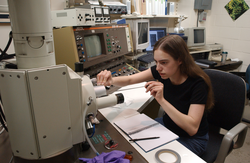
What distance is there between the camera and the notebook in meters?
0.84

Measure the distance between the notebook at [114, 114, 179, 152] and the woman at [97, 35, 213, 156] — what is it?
0.11 meters

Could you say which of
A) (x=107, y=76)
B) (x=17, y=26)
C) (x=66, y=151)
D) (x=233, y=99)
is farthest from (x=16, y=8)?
(x=233, y=99)

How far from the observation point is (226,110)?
1.26 meters

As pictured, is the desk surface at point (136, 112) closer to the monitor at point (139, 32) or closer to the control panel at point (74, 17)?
the control panel at point (74, 17)

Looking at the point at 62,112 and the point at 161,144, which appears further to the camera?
the point at 161,144

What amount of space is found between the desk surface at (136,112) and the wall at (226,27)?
2641 millimetres

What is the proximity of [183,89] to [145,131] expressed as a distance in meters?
0.40

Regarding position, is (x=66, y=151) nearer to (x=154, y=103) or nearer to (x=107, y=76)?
(x=107, y=76)

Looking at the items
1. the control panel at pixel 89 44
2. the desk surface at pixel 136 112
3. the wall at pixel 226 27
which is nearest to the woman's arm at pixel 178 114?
the desk surface at pixel 136 112

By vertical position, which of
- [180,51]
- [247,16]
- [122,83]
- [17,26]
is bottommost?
[122,83]

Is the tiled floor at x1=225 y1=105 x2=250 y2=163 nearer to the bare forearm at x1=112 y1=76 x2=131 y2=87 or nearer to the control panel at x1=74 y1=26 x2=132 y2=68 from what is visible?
the bare forearm at x1=112 y1=76 x2=131 y2=87

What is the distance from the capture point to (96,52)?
5.06 ft

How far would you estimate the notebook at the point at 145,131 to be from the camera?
2.76ft

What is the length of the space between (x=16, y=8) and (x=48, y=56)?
0.58 feet
